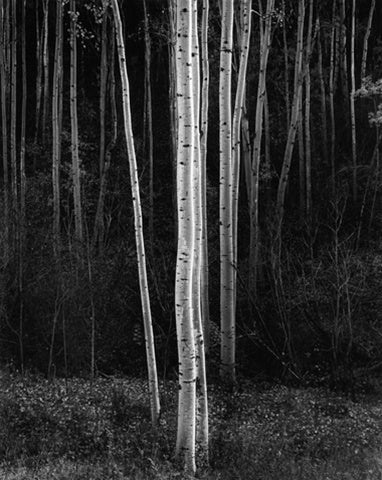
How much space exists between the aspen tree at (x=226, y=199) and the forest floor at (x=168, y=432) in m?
0.68

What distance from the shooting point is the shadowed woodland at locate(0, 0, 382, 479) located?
7.65m

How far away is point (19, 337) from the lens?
39.7 ft

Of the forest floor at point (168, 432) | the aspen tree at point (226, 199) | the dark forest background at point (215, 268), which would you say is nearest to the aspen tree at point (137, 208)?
the forest floor at point (168, 432)

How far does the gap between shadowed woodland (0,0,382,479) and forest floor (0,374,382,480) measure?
0.04 m

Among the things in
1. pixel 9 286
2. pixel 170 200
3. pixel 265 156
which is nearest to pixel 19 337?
pixel 9 286

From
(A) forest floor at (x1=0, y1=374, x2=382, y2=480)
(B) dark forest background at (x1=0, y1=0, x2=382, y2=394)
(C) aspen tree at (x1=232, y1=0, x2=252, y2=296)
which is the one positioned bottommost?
(A) forest floor at (x1=0, y1=374, x2=382, y2=480)

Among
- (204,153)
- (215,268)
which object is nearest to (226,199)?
(204,153)

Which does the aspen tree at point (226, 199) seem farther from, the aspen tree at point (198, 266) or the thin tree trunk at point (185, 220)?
the thin tree trunk at point (185, 220)

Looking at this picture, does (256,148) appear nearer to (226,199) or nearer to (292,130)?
(292,130)

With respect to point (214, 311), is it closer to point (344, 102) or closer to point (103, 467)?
point (103, 467)

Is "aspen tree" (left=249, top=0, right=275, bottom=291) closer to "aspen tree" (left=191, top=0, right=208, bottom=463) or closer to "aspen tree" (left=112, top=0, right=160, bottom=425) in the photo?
"aspen tree" (left=112, top=0, right=160, bottom=425)

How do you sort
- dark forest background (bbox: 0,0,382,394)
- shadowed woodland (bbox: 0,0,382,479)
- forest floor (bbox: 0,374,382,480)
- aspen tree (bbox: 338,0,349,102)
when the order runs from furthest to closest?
aspen tree (bbox: 338,0,349,102) → dark forest background (bbox: 0,0,382,394) → shadowed woodland (bbox: 0,0,382,479) → forest floor (bbox: 0,374,382,480)

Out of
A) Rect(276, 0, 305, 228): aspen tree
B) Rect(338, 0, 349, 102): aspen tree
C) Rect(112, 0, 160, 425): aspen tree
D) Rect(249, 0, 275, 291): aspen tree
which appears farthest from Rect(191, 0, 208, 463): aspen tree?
Rect(338, 0, 349, 102): aspen tree

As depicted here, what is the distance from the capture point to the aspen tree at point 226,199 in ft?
31.5
